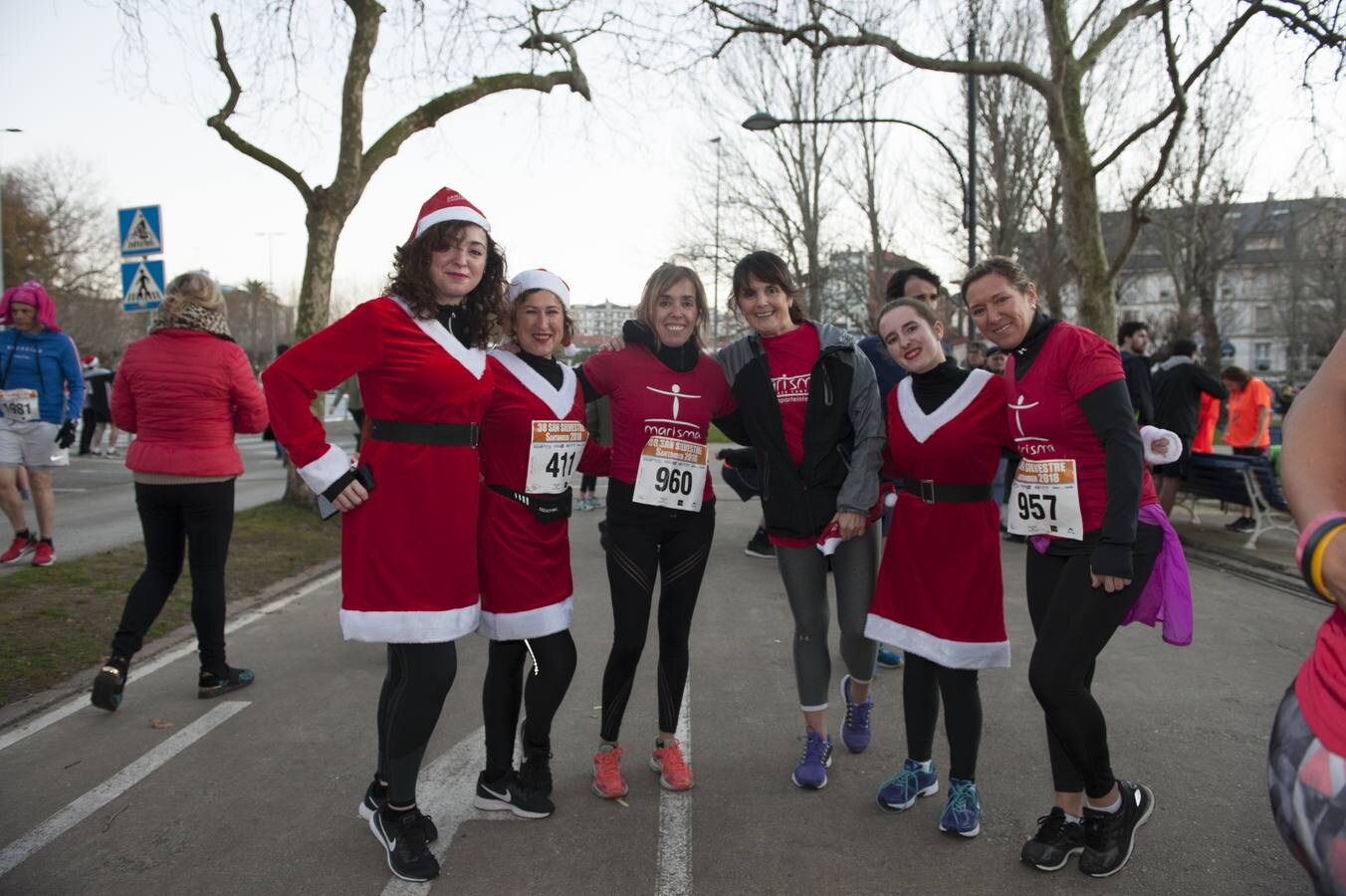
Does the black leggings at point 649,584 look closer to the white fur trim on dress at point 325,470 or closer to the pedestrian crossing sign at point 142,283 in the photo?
the white fur trim on dress at point 325,470

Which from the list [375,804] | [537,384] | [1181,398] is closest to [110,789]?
[375,804]

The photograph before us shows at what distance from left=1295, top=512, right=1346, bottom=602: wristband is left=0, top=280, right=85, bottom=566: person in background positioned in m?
7.31

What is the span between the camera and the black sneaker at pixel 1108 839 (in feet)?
9.32

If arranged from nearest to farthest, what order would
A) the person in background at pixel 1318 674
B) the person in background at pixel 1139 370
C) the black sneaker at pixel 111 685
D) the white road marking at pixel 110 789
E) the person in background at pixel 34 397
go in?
the person in background at pixel 1318 674 → the white road marking at pixel 110 789 → the black sneaker at pixel 111 685 → the person in background at pixel 34 397 → the person in background at pixel 1139 370

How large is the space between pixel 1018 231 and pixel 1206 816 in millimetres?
25339

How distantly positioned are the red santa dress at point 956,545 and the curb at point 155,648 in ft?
13.1

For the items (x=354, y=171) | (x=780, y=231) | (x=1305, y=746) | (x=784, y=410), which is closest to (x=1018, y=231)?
(x=780, y=231)

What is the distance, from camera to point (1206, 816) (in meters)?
3.19

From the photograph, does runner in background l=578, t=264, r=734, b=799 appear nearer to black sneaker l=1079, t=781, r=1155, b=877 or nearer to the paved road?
the paved road

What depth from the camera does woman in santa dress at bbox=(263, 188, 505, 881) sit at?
8.97 ft

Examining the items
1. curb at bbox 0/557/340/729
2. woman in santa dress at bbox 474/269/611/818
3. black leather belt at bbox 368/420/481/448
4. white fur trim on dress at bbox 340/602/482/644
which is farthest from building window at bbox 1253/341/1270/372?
white fur trim on dress at bbox 340/602/482/644

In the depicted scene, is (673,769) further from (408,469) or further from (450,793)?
(408,469)

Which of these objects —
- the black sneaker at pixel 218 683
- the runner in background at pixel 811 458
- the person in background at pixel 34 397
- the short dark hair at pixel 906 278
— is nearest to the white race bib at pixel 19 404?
the person in background at pixel 34 397

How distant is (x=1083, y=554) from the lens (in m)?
2.81
